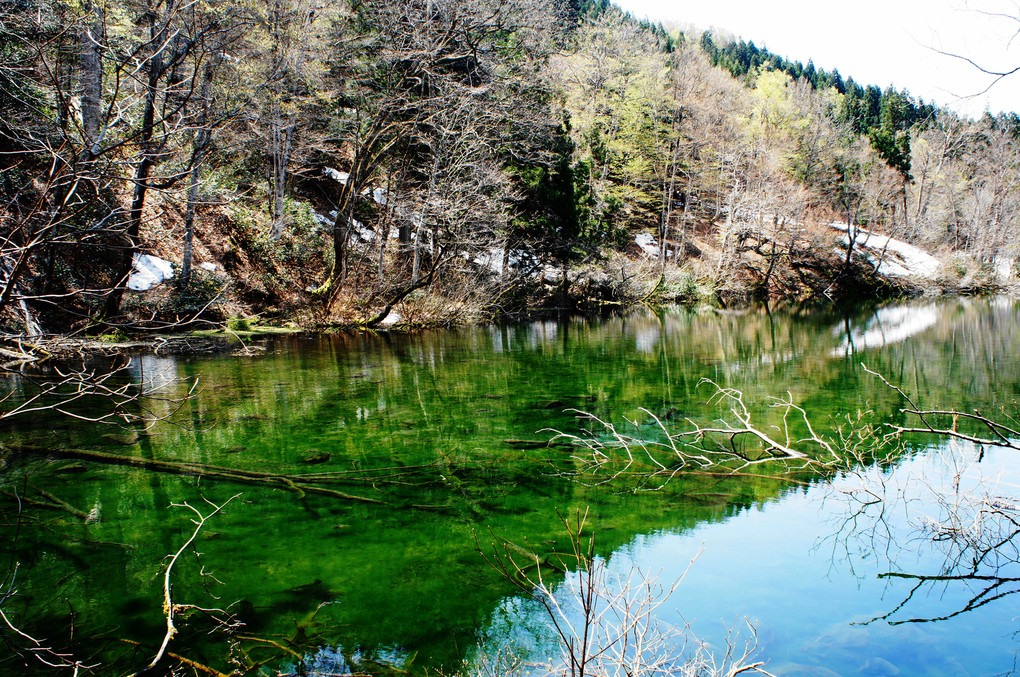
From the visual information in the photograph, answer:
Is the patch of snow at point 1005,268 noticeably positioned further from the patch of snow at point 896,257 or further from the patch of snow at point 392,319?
the patch of snow at point 392,319

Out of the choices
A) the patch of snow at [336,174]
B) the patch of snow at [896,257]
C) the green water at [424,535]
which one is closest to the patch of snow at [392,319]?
the patch of snow at [336,174]

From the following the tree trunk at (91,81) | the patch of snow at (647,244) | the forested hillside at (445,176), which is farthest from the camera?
the patch of snow at (647,244)

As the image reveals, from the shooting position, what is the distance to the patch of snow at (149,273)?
14.7 meters

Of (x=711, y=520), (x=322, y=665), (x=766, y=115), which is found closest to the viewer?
(x=322, y=665)

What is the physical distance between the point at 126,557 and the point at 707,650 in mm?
3636

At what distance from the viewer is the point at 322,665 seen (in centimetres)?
305

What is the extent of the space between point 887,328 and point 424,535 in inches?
704

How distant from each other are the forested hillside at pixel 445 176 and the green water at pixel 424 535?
5.98 ft

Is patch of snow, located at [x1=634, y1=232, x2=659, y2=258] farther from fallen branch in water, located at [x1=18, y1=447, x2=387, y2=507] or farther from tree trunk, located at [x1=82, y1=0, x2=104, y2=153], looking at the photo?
fallen branch in water, located at [x1=18, y1=447, x2=387, y2=507]

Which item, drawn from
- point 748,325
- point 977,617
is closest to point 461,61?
point 748,325

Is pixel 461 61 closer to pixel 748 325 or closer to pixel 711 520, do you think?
pixel 748 325

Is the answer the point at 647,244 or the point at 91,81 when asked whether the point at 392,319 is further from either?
the point at 647,244

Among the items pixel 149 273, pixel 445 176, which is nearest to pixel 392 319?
pixel 445 176

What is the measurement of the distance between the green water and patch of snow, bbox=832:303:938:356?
5.06 meters
